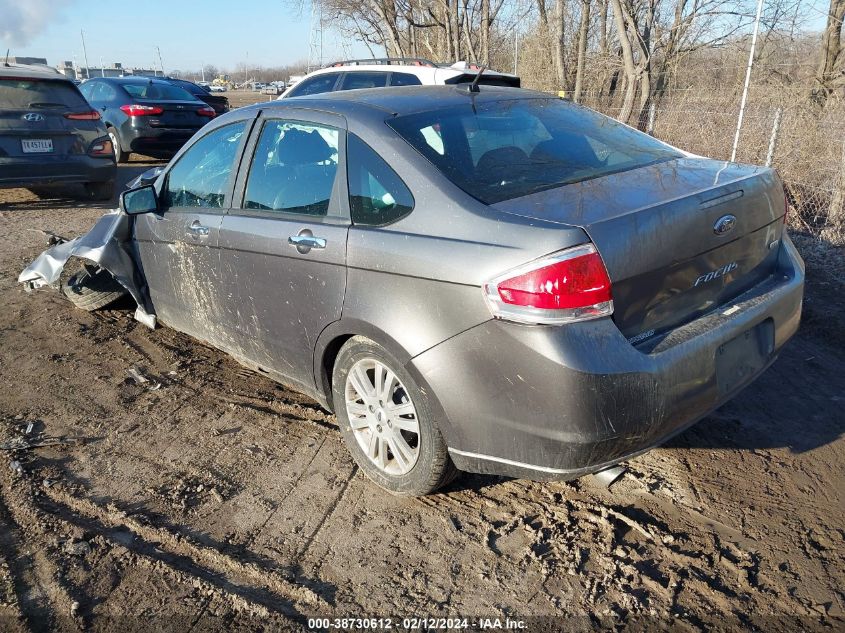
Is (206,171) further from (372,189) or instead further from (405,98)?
(372,189)

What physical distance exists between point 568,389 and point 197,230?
2.52 metres

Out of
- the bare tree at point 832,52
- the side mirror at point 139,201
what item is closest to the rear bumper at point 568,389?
the side mirror at point 139,201

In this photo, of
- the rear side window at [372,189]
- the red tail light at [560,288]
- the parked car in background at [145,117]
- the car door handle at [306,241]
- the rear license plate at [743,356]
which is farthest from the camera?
the parked car in background at [145,117]

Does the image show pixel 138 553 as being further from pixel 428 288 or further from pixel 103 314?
pixel 103 314

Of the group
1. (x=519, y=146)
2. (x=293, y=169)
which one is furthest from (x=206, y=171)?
(x=519, y=146)

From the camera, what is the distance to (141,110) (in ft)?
40.1

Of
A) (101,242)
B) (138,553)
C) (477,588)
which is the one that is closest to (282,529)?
(138,553)

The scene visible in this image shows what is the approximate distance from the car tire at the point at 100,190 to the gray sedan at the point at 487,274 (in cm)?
692

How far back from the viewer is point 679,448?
344 centimetres

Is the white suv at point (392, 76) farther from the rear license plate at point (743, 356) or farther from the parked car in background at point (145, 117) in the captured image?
the rear license plate at point (743, 356)

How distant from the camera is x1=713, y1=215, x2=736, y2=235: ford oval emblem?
2.77m

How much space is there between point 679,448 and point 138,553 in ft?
8.32

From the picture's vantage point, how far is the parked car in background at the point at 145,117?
12.3 metres

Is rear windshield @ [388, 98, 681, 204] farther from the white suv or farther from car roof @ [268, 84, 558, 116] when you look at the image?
the white suv
